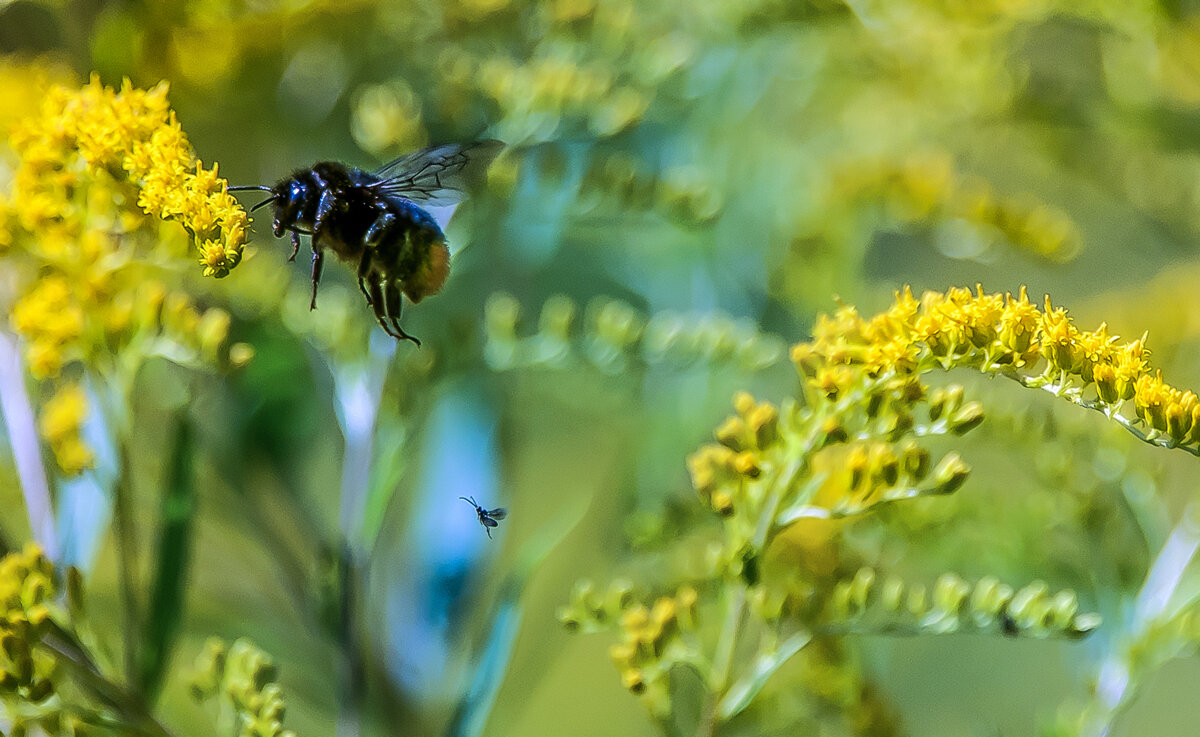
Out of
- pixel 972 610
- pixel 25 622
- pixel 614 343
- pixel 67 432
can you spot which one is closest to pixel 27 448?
pixel 67 432

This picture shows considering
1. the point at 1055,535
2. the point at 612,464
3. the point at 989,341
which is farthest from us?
the point at 612,464

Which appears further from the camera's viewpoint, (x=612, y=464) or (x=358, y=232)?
(x=612, y=464)

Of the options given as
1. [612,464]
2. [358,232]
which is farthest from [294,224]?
[612,464]

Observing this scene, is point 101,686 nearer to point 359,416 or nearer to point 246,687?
point 246,687

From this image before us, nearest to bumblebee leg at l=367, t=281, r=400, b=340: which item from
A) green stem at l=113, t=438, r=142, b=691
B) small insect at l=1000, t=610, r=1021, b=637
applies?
green stem at l=113, t=438, r=142, b=691

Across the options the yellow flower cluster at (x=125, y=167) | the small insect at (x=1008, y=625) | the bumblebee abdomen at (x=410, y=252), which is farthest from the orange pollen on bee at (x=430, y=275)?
the small insect at (x=1008, y=625)

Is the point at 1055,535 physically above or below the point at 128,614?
below

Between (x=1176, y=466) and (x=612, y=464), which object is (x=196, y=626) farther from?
(x=1176, y=466)

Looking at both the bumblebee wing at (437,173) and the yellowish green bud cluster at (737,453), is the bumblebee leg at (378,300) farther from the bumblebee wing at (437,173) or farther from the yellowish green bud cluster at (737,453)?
the yellowish green bud cluster at (737,453)

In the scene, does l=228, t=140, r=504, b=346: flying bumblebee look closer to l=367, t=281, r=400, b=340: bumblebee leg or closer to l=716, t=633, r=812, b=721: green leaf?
l=367, t=281, r=400, b=340: bumblebee leg
